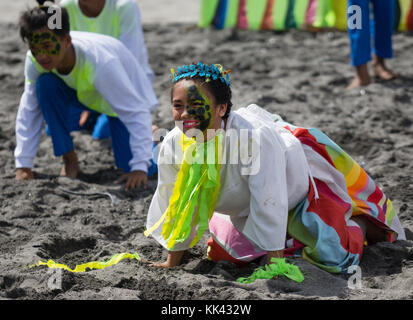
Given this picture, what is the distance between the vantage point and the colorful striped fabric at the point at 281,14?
6277 mm

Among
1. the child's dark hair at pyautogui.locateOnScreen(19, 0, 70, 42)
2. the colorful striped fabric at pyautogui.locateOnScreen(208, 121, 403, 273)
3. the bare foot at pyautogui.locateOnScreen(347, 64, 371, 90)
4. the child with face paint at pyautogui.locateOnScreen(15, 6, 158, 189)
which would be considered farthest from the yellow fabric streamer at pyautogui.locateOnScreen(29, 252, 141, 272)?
the bare foot at pyautogui.locateOnScreen(347, 64, 371, 90)

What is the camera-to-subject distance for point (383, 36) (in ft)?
17.1

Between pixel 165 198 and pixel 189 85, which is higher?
pixel 189 85

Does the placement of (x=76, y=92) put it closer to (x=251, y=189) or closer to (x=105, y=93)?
(x=105, y=93)

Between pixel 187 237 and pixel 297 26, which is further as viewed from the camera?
pixel 297 26

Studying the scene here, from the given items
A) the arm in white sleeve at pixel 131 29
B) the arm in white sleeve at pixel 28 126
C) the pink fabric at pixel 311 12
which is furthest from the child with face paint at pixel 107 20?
the pink fabric at pixel 311 12

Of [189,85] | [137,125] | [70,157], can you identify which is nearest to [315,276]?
[189,85]

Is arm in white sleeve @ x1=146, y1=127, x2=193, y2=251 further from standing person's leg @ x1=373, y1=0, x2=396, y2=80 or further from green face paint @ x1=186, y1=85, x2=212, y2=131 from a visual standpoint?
standing person's leg @ x1=373, y1=0, x2=396, y2=80

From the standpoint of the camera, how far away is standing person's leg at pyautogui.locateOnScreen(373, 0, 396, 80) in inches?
202

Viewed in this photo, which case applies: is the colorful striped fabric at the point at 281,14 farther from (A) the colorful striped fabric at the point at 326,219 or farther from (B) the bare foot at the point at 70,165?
(A) the colorful striped fabric at the point at 326,219

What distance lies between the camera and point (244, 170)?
2.57 metres

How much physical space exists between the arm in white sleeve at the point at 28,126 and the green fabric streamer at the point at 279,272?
1.83 m
